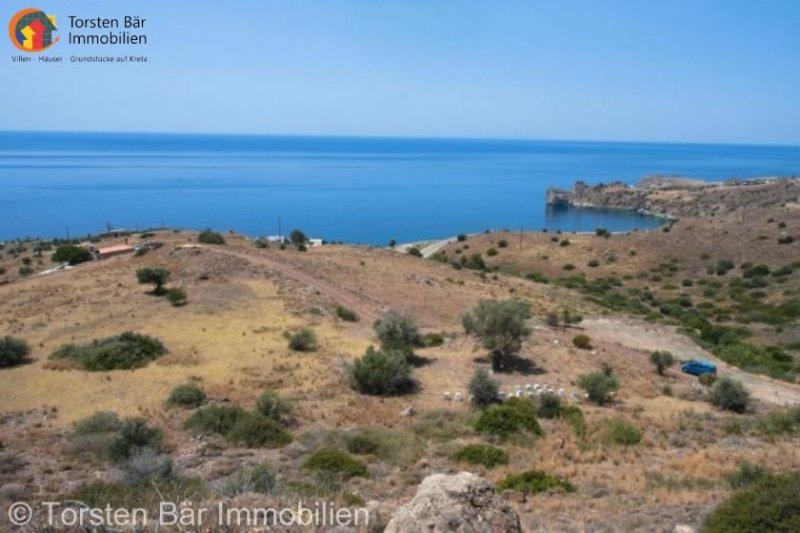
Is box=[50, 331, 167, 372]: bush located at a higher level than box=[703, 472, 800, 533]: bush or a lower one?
lower

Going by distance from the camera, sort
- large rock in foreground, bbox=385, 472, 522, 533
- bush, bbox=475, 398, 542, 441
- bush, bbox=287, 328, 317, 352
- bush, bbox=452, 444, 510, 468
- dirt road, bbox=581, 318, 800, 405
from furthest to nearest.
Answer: bush, bbox=287, 328, 317, 352, dirt road, bbox=581, 318, 800, 405, bush, bbox=475, 398, 542, 441, bush, bbox=452, 444, 510, 468, large rock in foreground, bbox=385, 472, 522, 533

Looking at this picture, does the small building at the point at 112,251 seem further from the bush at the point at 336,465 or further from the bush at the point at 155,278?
the bush at the point at 336,465

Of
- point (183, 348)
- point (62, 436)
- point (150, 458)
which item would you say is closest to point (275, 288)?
point (183, 348)

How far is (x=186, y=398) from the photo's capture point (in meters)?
18.0

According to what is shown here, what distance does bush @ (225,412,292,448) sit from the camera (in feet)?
49.0

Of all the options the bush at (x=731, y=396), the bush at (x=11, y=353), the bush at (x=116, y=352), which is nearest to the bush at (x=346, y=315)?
the bush at (x=116, y=352)

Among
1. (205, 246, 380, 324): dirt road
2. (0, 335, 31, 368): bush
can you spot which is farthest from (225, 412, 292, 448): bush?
(205, 246, 380, 324): dirt road

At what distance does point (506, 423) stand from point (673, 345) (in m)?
19.4

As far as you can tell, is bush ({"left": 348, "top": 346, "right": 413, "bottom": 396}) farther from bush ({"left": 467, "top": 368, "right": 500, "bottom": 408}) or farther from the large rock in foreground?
the large rock in foreground

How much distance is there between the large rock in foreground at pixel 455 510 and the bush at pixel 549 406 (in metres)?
11.6

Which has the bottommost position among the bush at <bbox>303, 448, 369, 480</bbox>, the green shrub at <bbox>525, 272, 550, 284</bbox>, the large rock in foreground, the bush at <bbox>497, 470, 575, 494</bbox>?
the green shrub at <bbox>525, 272, 550, 284</bbox>

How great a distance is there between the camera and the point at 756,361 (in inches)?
1199

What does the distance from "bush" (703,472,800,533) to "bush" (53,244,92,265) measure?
4644 centimetres

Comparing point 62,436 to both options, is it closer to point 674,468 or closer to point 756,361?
point 674,468
